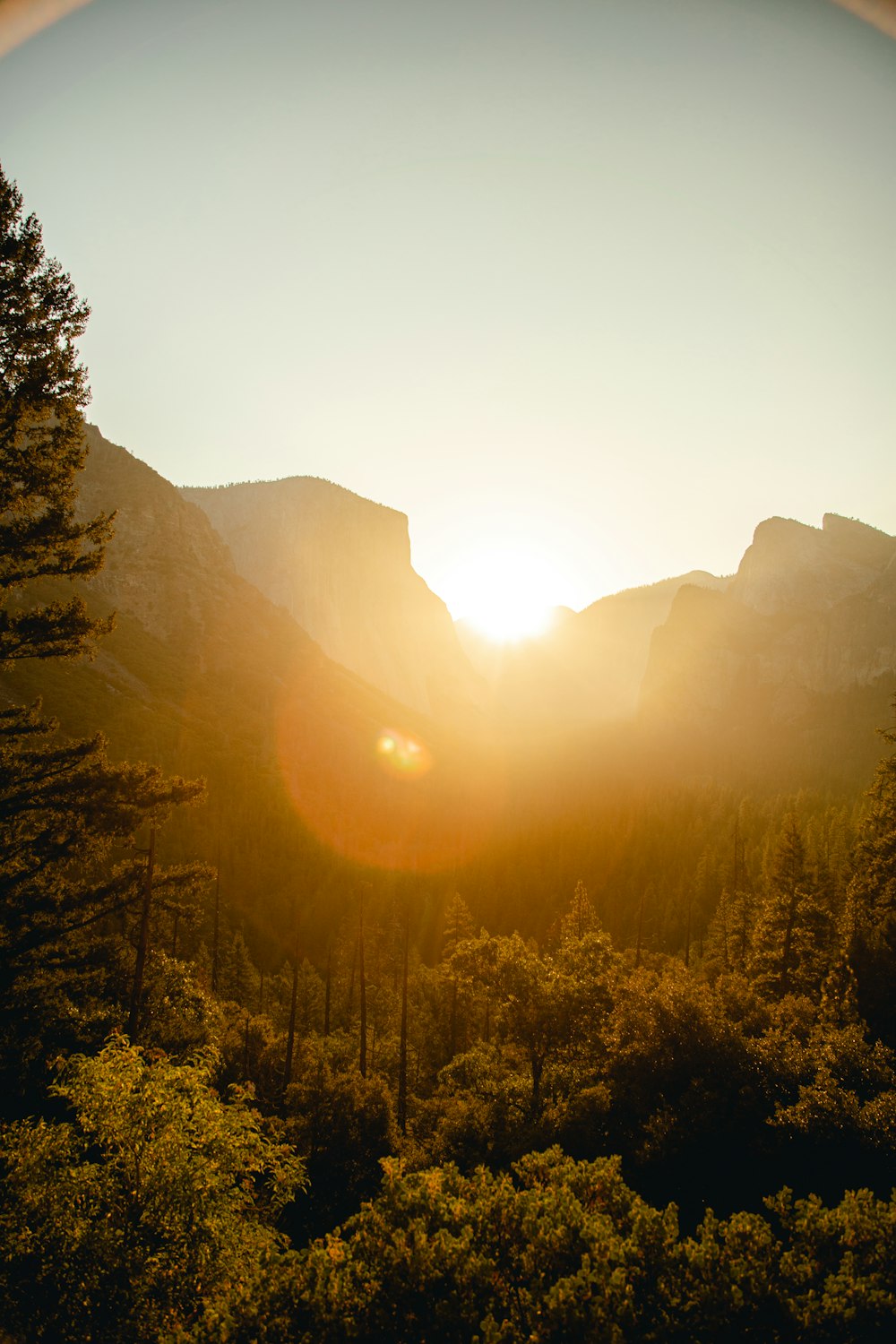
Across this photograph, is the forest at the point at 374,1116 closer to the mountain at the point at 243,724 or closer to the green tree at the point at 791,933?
the green tree at the point at 791,933

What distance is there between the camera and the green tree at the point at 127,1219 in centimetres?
892

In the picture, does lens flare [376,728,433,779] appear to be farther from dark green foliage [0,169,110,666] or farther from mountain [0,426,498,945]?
dark green foliage [0,169,110,666]

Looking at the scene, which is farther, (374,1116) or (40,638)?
(374,1116)

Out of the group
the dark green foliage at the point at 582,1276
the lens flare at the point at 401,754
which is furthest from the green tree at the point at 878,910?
the lens flare at the point at 401,754

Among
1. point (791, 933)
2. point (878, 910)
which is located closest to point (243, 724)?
point (791, 933)

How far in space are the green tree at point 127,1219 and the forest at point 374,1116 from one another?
5cm

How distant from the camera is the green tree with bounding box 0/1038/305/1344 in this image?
8.92 metres

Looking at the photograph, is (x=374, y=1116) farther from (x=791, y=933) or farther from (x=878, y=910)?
(x=791, y=933)

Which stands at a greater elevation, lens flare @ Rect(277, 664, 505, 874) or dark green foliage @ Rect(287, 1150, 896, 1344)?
dark green foliage @ Rect(287, 1150, 896, 1344)

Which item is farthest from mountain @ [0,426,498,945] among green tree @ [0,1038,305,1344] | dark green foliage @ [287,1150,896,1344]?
dark green foliage @ [287,1150,896,1344]

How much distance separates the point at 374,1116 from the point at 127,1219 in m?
20.6

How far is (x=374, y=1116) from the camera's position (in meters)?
27.3

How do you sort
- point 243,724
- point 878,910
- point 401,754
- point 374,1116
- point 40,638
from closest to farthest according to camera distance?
1. point 40,638
2. point 878,910
3. point 374,1116
4. point 243,724
5. point 401,754

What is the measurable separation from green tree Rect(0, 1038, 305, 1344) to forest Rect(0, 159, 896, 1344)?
0.05 m
